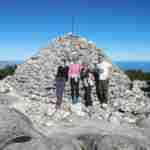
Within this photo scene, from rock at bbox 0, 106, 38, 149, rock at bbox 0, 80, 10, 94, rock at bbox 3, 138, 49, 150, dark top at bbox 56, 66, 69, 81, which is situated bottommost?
rock at bbox 3, 138, 49, 150

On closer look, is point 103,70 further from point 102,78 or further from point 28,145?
point 28,145

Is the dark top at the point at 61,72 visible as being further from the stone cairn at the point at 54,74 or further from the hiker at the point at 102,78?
the stone cairn at the point at 54,74

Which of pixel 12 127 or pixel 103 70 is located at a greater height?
pixel 103 70

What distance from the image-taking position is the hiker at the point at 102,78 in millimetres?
13469

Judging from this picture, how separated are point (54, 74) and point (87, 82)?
10.3 ft

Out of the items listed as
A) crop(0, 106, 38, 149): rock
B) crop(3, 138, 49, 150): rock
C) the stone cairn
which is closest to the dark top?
the stone cairn

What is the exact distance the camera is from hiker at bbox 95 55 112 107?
13469 millimetres

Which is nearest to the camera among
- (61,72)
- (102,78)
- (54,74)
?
(61,72)

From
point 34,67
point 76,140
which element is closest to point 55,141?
point 76,140

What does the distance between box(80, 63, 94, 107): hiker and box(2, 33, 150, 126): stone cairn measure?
450 millimetres

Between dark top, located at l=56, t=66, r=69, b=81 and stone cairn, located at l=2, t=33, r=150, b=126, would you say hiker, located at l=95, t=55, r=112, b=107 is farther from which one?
dark top, located at l=56, t=66, r=69, b=81

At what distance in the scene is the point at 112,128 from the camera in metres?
10.4

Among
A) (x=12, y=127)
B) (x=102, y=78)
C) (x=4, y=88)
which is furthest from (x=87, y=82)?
(x=12, y=127)

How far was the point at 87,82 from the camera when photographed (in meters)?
14.3
